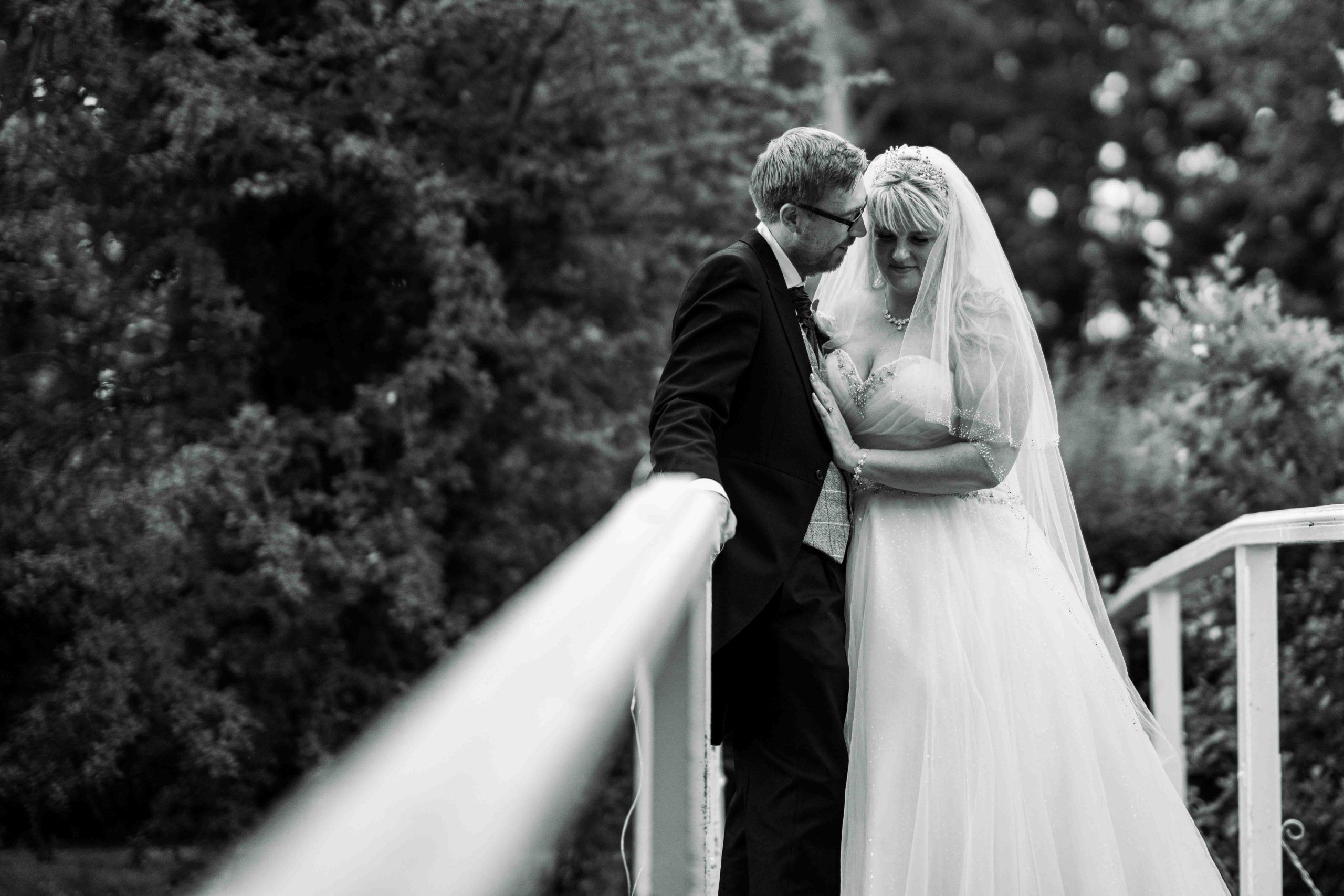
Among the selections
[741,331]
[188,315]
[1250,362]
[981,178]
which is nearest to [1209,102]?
[981,178]

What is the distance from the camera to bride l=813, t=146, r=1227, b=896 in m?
2.56

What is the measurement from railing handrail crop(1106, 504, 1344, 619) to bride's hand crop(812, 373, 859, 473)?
2.90ft

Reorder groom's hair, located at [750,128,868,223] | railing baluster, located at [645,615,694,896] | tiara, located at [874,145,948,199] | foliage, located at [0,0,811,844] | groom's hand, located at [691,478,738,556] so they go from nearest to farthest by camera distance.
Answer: railing baluster, located at [645,615,694,896], groom's hand, located at [691,478,738,556], groom's hair, located at [750,128,868,223], tiara, located at [874,145,948,199], foliage, located at [0,0,811,844]

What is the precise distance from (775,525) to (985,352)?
722 millimetres

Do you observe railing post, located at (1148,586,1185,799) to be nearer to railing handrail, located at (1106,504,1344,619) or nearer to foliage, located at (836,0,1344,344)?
railing handrail, located at (1106,504,1344,619)

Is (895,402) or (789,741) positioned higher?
(895,402)

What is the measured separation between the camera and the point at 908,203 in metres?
3.00

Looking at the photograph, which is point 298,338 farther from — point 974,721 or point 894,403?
point 974,721

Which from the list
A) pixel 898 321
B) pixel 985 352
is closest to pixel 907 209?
pixel 898 321

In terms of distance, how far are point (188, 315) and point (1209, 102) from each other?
13.2 m

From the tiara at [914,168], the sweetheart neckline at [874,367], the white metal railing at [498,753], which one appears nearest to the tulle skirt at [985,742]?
the sweetheart neckline at [874,367]

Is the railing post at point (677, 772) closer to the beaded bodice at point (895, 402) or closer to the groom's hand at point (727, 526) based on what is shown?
the groom's hand at point (727, 526)

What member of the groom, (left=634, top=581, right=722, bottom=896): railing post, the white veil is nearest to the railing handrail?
the white veil

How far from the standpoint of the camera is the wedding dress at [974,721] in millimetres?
2547
